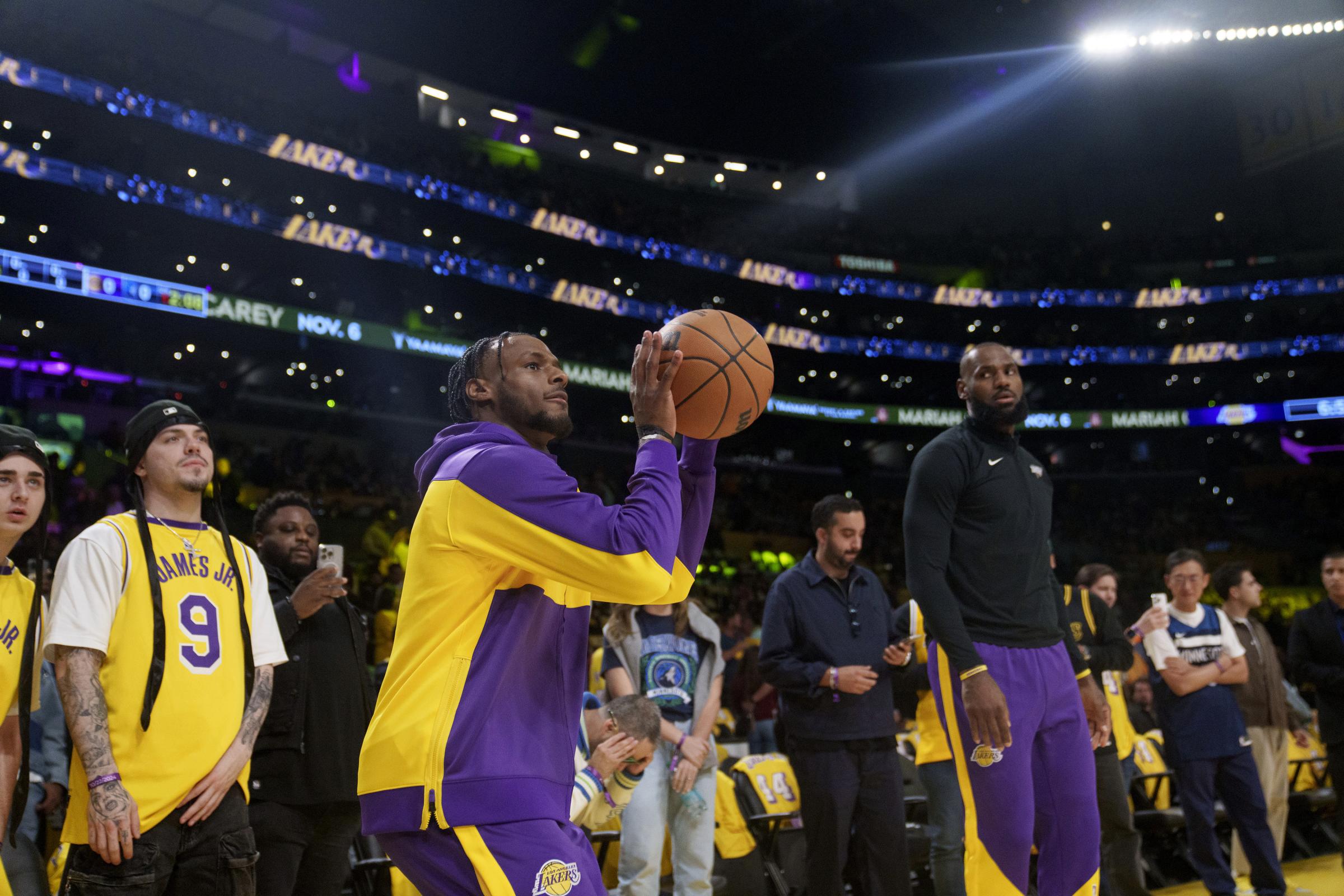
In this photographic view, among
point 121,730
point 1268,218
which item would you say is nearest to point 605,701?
point 121,730

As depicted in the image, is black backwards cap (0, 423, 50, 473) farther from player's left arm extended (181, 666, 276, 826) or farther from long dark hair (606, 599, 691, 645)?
long dark hair (606, 599, 691, 645)

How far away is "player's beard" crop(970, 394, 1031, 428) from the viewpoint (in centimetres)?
379

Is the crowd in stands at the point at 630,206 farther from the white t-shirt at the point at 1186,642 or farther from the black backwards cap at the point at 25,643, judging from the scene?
the white t-shirt at the point at 1186,642

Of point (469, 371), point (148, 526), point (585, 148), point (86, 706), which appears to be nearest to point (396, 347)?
point (585, 148)

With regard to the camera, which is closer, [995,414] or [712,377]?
[712,377]

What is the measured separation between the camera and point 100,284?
19.5m

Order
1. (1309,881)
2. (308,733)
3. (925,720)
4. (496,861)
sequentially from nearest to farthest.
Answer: (496,861) < (308,733) < (925,720) < (1309,881)

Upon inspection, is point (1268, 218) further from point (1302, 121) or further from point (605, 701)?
point (605, 701)

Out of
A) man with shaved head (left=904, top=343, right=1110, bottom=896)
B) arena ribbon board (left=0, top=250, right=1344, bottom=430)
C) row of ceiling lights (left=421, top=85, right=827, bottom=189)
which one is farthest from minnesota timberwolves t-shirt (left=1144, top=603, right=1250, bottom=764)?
row of ceiling lights (left=421, top=85, right=827, bottom=189)

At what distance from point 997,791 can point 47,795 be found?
379cm

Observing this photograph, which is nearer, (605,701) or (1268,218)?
(605,701)

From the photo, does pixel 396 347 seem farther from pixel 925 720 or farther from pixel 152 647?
pixel 152 647

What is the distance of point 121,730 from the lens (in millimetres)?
3008

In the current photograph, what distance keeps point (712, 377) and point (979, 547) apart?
4.76 feet
